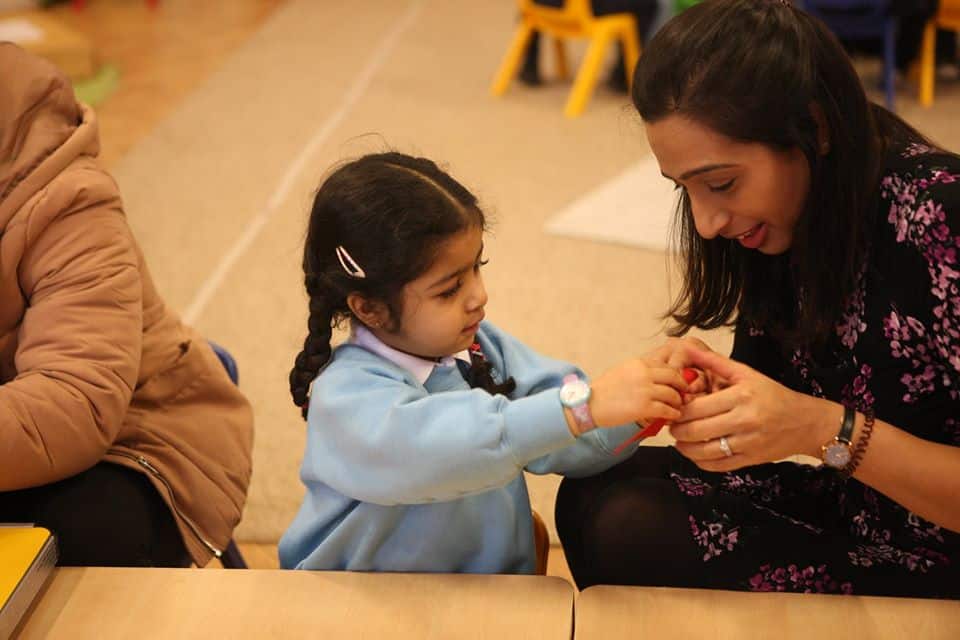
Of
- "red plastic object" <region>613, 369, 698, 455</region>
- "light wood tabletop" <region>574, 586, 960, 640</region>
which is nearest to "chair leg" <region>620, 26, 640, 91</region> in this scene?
"red plastic object" <region>613, 369, 698, 455</region>

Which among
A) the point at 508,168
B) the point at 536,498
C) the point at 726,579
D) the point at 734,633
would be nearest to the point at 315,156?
the point at 508,168

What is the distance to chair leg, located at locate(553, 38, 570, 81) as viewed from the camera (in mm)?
4484

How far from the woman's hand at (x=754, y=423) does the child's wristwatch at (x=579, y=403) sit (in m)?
0.11

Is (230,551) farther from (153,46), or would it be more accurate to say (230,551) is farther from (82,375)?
(153,46)

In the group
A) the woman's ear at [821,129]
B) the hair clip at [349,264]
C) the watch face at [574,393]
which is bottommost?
the watch face at [574,393]

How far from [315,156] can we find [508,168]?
27.0 inches

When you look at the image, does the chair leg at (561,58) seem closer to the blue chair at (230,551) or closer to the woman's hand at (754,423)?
the blue chair at (230,551)

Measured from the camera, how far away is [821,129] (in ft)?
3.78

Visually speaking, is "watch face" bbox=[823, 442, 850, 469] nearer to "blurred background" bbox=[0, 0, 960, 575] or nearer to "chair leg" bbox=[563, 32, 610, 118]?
"blurred background" bbox=[0, 0, 960, 575]

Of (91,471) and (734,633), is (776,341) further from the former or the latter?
(91,471)

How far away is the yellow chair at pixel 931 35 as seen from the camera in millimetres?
3848

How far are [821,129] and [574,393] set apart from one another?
38 cm

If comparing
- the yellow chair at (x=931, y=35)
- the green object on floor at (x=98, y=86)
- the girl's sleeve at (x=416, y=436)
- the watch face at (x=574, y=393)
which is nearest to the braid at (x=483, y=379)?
the girl's sleeve at (x=416, y=436)

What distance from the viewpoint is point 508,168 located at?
367cm
